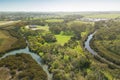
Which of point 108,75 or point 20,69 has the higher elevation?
point 108,75

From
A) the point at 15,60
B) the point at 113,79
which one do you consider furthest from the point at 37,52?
the point at 113,79

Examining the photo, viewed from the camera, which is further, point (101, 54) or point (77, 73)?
point (101, 54)

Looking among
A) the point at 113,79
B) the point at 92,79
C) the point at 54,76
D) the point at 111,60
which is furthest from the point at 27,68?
the point at 111,60

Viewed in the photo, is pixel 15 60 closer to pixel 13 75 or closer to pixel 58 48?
pixel 13 75

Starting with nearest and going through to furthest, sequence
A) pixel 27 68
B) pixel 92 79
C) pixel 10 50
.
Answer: pixel 92 79
pixel 27 68
pixel 10 50

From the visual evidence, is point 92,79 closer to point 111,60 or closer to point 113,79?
point 113,79

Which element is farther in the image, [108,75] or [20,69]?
[20,69]

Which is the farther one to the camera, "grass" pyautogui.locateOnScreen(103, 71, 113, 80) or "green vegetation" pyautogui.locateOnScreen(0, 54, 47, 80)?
"green vegetation" pyautogui.locateOnScreen(0, 54, 47, 80)

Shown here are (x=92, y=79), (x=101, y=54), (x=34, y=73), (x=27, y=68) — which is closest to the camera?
(x=92, y=79)

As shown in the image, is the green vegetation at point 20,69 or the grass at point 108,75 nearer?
the grass at point 108,75
